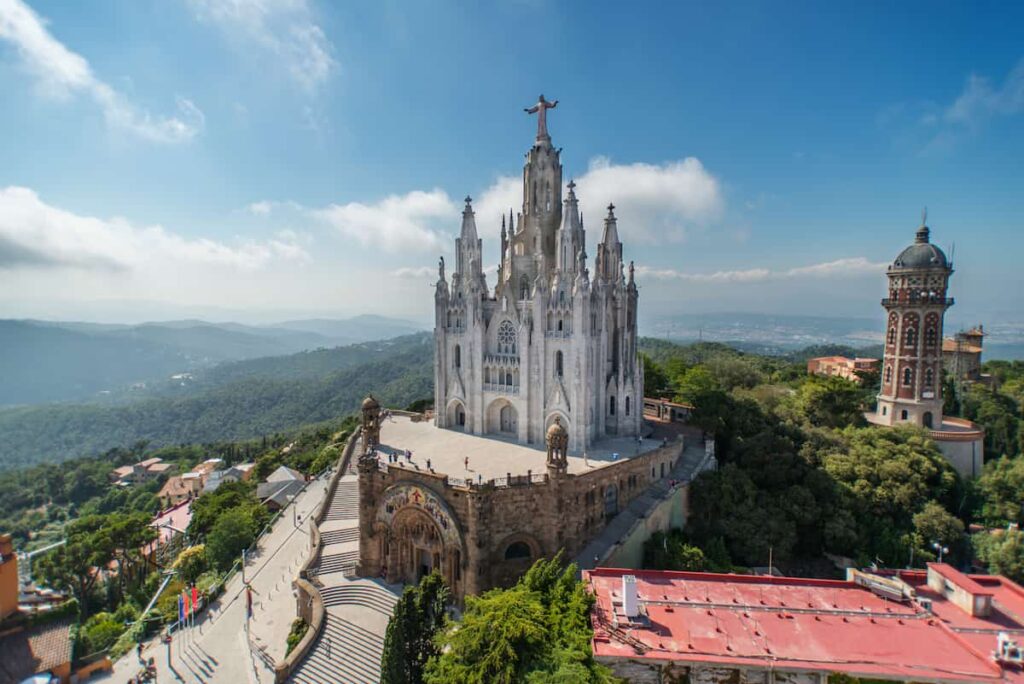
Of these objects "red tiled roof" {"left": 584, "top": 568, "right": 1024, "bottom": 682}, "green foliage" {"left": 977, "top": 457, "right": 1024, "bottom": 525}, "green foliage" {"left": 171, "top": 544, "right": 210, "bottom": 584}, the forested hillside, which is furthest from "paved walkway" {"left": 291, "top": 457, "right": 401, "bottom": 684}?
the forested hillside

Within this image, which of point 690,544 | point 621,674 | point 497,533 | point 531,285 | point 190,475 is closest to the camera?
point 621,674

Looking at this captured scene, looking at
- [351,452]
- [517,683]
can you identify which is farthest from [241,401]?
[517,683]

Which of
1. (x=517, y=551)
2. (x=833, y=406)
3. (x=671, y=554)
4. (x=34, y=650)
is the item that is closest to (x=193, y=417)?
(x=34, y=650)

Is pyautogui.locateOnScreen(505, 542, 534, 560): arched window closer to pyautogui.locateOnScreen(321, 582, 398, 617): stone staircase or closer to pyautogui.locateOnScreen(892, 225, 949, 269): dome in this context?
pyautogui.locateOnScreen(321, 582, 398, 617): stone staircase

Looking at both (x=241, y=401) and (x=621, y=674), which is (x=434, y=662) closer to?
(x=621, y=674)

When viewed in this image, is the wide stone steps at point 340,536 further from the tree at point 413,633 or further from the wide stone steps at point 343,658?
the tree at point 413,633

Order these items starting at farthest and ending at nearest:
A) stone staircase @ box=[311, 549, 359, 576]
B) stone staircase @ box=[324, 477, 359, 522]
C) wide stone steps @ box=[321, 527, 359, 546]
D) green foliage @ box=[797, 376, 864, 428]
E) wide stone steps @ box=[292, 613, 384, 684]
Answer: green foliage @ box=[797, 376, 864, 428] < stone staircase @ box=[324, 477, 359, 522] < wide stone steps @ box=[321, 527, 359, 546] < stone staircase @ box=[311, 549, 359, 576] < wide stone steps @ box=[292, 613, 384, 684]
